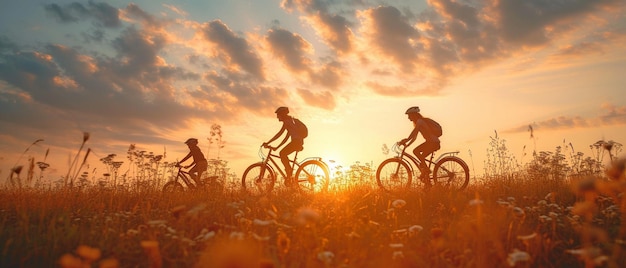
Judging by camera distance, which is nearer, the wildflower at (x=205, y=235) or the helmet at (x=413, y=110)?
the wildflower at (x=205, y=235)

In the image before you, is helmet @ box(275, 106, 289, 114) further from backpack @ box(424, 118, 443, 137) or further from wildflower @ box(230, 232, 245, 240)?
wildflower @ box(230, 232, 245, 240)

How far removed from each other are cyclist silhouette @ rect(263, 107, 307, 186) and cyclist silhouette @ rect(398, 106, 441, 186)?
309cm

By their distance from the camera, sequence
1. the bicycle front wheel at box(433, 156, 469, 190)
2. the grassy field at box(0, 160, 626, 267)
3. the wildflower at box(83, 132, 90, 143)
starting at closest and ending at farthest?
the grassy field at box(0, 160, 626, 267)
the wildflower at box(83, 132, 90, 143)
the bicycle front wheel at box(433, 156, 469, 190)

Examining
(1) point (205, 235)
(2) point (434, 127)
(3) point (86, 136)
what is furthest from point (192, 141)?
(1) point (205, 235)

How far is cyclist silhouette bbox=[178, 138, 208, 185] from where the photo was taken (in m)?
12.3

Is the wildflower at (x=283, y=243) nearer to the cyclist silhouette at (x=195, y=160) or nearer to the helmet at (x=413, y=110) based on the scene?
the helmet at (x=413, y=110)

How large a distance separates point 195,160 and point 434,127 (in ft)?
23.8

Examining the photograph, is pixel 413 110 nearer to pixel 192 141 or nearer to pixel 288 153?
pixel 288 153

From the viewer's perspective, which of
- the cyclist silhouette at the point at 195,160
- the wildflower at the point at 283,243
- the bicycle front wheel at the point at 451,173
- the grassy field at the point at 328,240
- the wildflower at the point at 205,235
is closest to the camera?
the grassy field at the point at 328,240

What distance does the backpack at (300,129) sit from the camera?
11.6 meters

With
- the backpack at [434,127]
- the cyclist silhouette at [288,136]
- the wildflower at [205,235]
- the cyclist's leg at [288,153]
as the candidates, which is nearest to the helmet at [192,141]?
the cyclist silhouette at [288,136]

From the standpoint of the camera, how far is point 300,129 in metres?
11.6

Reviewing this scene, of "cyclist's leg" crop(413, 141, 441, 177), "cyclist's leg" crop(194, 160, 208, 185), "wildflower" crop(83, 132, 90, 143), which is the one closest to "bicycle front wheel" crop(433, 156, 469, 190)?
"cyclist's leg" crop(413, 141, 441, 177)

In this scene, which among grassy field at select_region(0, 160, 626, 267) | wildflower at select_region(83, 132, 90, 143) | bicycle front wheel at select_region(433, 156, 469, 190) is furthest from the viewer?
bicycle front wheel at select_region(433, 156, 469, 190)
